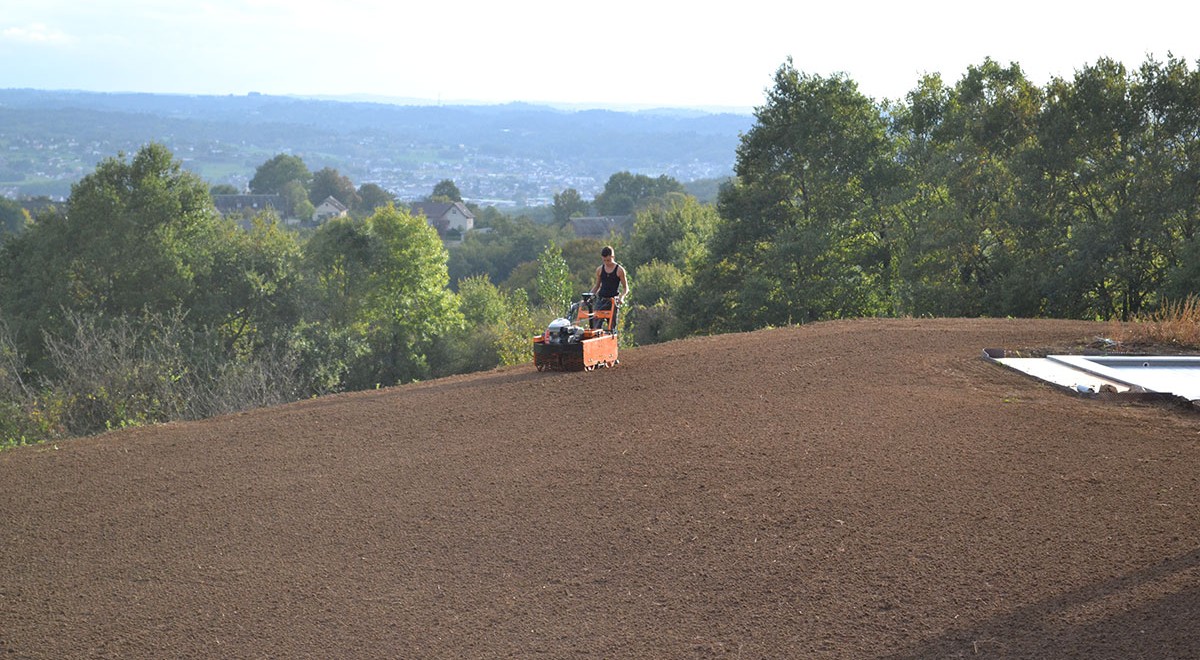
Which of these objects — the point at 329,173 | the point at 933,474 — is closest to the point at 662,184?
the point at 329,173

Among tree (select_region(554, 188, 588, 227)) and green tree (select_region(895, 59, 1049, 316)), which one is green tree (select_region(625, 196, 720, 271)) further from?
tree (select_region(554, 188, 588, 227))

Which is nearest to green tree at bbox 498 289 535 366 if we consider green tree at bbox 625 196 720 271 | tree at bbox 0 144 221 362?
green tree at bbox 625 196 720 271

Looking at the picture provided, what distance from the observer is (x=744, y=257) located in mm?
35719

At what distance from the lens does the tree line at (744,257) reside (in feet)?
84.4

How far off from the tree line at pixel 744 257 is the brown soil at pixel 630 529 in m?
10.0

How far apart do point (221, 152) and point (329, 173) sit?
65.6m

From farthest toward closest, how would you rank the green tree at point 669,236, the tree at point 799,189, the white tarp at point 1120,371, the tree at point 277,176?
1. the tree at point 277,176
2. the green tree at point 669,236
3. the tree at point 799,189
4. the white tarp at point 1120,371

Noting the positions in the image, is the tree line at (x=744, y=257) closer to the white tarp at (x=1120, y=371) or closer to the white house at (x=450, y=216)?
the white tarp at (x=1120, y=371)

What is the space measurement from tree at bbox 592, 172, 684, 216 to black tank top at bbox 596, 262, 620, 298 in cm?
10380

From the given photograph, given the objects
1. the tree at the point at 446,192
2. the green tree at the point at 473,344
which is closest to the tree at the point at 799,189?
the green tree at the point at 473,344

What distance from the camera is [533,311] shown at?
165 ft

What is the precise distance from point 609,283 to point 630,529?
23.3 feet

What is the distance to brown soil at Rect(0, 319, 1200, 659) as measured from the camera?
6430mm

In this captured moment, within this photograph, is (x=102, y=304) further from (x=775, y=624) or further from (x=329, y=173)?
(x=329, y=173)
